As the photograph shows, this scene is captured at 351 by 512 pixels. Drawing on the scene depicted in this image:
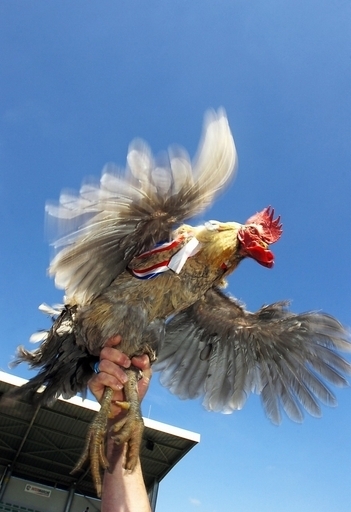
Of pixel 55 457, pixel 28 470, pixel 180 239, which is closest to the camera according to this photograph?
pixel 180 239

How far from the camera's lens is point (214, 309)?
16.1 feet

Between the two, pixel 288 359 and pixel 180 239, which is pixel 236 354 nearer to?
pixel 288 359

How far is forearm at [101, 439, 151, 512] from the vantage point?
2.52 m

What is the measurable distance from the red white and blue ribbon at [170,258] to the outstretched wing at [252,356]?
1.50m

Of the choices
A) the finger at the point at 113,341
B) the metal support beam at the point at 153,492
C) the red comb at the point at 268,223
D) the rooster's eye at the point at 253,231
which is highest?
the red comb at the point at 268,223

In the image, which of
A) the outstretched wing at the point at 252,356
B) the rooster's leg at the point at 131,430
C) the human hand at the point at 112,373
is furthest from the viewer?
the outstretched wing at the point at 252,356

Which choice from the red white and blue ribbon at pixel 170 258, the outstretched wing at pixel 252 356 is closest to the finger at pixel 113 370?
the red white and blue ribbon at pixel 170 258

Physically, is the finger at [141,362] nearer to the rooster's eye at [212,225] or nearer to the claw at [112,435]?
the claw at [112,435]

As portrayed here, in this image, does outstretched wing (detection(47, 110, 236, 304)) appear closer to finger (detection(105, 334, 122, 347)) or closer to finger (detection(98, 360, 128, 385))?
finger (detection(105, 334, 122, 347))

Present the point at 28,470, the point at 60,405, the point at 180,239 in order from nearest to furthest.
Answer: the point at 180,239 < the point at 60,405 < the point at 28,470

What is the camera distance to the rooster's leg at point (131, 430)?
2818 millimetres

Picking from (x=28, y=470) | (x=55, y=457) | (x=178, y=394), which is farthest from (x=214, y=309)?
(x=28, y=470)

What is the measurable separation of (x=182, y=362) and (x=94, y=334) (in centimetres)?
195

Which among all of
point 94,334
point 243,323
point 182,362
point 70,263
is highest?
point 243,323
